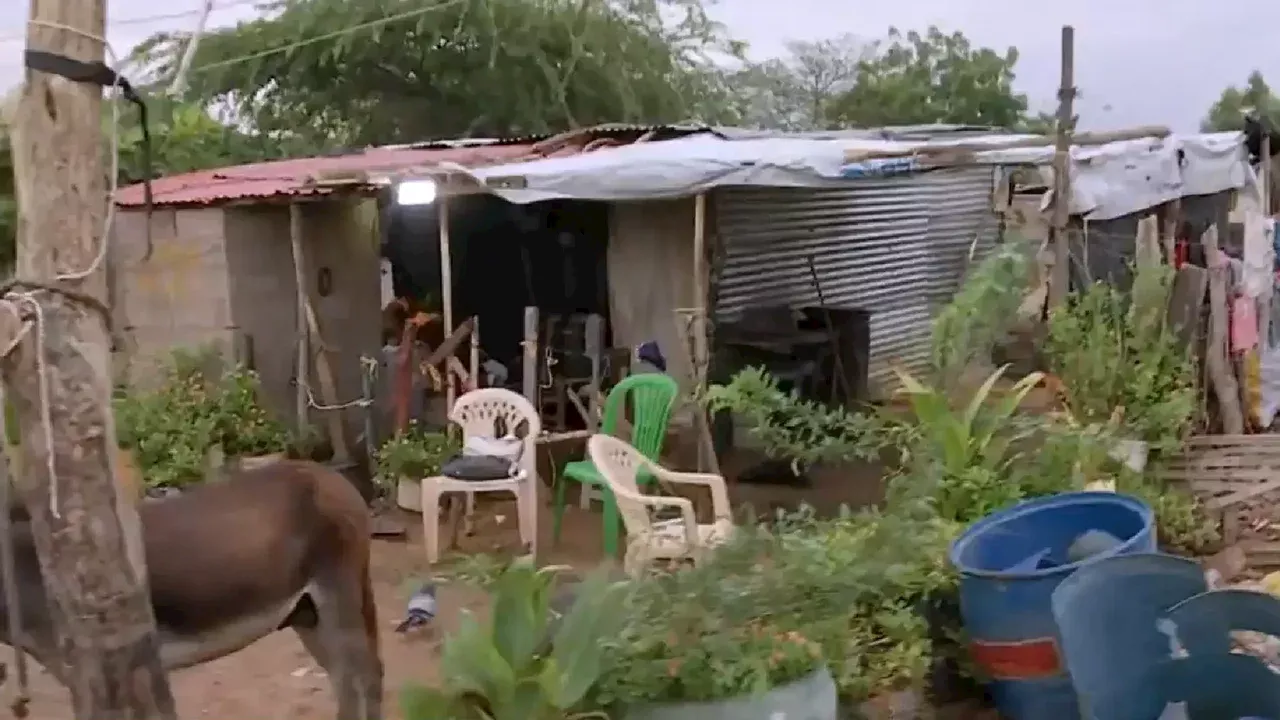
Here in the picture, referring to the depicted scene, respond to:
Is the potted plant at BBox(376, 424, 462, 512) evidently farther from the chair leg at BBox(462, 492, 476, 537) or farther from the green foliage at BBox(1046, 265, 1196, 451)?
the green foliage at BBox(1046, 265, 1196, 451)

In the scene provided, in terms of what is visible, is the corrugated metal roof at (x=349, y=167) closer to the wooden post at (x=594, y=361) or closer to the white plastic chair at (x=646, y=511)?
the wooden post at (x=594, y=361)

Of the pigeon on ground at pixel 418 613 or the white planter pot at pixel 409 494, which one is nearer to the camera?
the pigeon on ground at pixel 418 613

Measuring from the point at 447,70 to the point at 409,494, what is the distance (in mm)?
8042

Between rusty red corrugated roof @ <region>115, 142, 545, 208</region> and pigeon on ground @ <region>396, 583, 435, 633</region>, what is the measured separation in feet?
10.2

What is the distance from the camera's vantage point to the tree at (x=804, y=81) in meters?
17.7

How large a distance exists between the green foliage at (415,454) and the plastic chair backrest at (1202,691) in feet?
16.7

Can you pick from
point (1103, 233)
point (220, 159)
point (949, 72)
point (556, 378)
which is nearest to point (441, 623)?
point (556, 378)

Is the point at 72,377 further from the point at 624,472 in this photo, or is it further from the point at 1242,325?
the point at 1242,325

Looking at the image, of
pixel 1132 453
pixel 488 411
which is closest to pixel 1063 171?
pixel 1132 453

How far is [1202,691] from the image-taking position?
355 centimetres

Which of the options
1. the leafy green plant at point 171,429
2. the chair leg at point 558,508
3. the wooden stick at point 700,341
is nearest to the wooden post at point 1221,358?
the wooden stick at point 700,341

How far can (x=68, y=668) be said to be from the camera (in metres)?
2.87

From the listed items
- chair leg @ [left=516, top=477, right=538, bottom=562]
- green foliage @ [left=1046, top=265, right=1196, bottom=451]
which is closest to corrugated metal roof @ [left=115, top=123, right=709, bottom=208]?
chair leg @ [left=516, top=477, right=538, bottom=562]

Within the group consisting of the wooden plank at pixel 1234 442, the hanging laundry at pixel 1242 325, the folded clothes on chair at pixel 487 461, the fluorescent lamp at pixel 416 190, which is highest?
the fluorescent lamp at pixel 416 190
